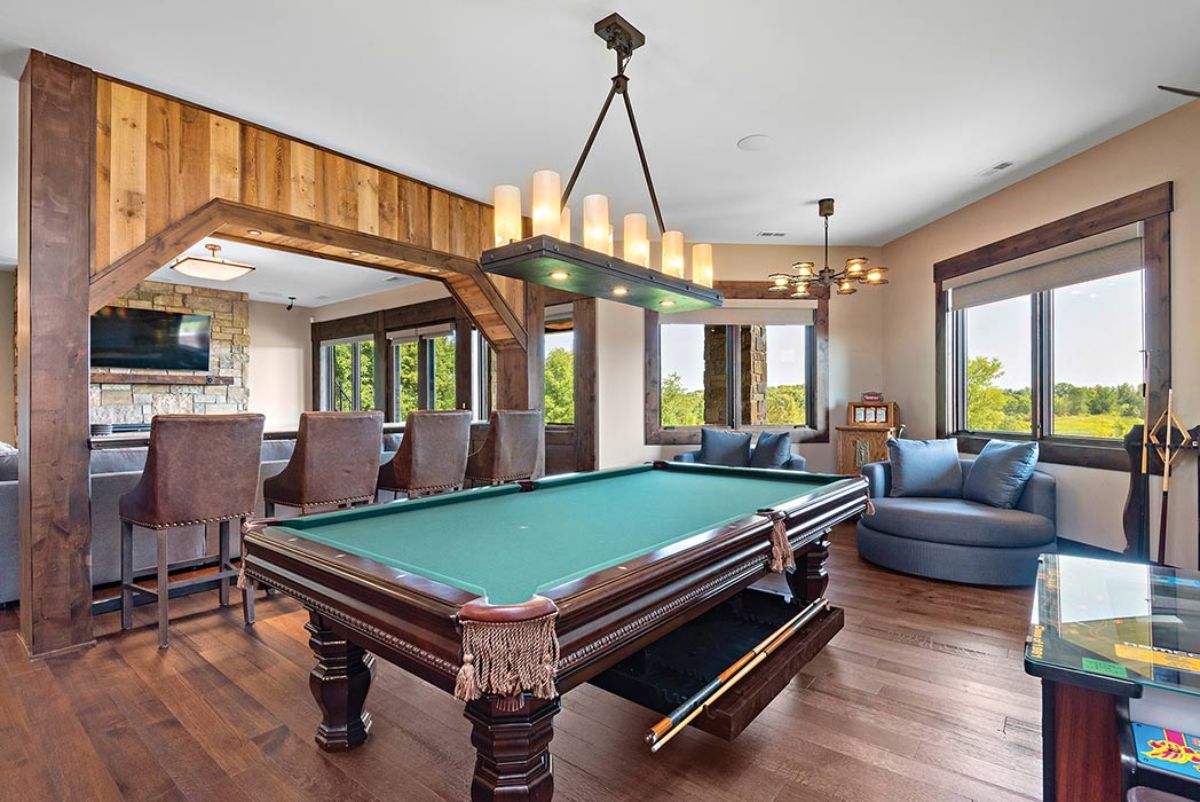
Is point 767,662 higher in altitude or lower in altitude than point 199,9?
lower

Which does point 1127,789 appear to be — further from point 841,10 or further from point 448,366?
point 448,366

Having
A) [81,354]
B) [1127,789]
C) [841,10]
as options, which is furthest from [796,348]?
[81,354]

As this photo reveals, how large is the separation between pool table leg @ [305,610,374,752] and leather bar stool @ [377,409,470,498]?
1.95 meters

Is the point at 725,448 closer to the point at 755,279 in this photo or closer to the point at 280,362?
the point at 755,279

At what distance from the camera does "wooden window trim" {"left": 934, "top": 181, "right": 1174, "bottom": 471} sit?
3.44 m

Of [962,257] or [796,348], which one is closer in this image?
[962,257]

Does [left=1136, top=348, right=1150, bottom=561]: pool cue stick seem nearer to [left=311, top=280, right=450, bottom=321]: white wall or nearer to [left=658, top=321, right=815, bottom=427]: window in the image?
[left=658, top=321, right=815, bottom=427]: window

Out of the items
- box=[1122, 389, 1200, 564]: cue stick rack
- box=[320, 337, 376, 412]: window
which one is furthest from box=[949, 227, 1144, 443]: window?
box=[320, 337, 376, 412]: window

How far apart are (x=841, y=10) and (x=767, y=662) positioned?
8.85 feet

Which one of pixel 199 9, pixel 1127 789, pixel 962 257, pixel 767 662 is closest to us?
pixel 1127 789

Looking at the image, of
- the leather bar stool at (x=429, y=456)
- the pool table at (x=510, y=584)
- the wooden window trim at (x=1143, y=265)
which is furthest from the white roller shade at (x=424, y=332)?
the wooden window trim at (x=1143, y=265)

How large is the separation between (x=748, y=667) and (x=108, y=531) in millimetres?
3710

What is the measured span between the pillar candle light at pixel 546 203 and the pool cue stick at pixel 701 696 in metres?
1.74

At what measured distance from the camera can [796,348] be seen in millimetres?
6297
